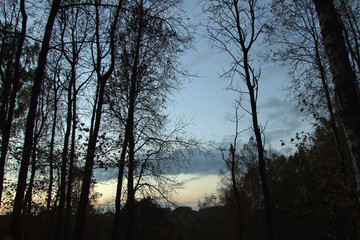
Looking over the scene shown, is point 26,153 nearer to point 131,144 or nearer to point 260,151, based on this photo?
point 131,144

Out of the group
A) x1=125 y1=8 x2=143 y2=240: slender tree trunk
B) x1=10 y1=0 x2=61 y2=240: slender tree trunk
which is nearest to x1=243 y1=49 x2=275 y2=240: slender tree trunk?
x1=125 y1=8 x2=143 y2=240: slender tree trunk

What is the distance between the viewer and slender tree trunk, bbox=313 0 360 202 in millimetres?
3512

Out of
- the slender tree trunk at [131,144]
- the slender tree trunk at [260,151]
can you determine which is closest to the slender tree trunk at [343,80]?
the slender tree trunk at [260,151]

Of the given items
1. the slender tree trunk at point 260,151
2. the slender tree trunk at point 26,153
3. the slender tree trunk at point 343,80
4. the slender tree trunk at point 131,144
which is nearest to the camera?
the slender tree trunk at point 343,80

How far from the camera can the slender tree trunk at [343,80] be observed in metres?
3.51

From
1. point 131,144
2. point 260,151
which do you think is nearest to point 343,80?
point 260,151

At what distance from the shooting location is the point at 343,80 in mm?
3707

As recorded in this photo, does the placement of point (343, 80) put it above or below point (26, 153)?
above

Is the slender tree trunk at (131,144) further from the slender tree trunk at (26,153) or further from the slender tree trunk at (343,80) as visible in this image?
the slender tree trunk at (343,80)

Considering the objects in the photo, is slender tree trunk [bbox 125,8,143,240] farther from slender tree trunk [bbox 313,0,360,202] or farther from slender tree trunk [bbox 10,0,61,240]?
slender tree trunk [bbox 313,0,360,202]

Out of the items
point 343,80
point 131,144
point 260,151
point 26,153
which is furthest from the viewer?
point 131,144

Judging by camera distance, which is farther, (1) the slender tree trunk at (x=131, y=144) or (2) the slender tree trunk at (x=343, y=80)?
(1) the slender tree trunk at (x=131, y=144)

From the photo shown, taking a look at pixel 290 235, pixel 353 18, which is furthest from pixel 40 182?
pixel 290 235

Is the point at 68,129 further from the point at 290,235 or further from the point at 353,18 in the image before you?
the point at 290,235
